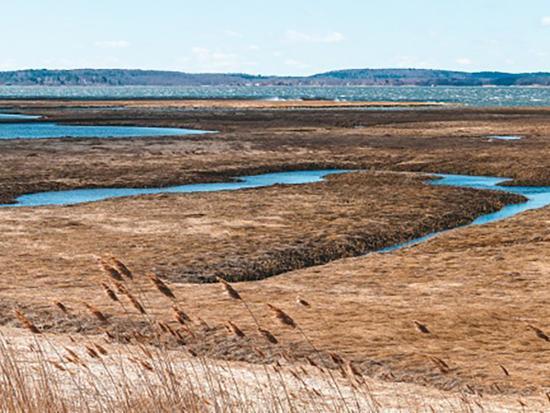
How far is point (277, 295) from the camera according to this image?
→ 74.6ft

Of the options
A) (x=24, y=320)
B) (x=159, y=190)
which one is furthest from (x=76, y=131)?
(x=24, y=320)

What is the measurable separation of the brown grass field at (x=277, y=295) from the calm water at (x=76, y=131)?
116ft

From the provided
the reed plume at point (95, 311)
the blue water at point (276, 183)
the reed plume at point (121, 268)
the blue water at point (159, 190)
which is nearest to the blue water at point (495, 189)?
the blue water at point (276, 183)

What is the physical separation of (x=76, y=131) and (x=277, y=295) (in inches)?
3369

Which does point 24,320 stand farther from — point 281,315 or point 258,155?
point 258,155

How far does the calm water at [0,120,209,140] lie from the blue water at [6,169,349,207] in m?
37.8

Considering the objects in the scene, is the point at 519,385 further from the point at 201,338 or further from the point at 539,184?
the point at 539,184

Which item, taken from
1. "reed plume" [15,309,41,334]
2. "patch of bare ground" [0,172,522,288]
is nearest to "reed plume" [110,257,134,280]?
"reed plume" [15,309,41,334]

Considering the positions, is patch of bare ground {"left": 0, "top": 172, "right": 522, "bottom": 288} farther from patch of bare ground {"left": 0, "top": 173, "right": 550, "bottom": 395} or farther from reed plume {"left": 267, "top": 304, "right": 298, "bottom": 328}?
reed plume {"left": 267, "top": 304, "right": 298, "bottom": 328}

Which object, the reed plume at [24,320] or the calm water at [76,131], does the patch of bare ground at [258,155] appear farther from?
the reed plume at [24,320]

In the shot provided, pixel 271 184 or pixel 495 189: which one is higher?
pixel 495 189

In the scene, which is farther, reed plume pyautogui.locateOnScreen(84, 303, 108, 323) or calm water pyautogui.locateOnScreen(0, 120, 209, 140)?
calm water pyautogui.locateOnScreen(0, 120, 209, 140)

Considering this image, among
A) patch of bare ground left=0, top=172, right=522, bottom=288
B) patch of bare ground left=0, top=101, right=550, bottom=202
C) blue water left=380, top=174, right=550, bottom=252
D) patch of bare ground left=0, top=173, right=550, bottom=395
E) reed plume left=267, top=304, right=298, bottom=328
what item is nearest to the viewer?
reed plume left=267, top=304, right=298, bottom=328

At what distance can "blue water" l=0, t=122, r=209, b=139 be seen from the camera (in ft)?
317
